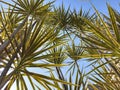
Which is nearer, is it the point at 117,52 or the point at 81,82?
the point at 117,52

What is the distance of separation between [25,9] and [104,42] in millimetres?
2419

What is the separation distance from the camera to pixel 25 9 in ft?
16.3

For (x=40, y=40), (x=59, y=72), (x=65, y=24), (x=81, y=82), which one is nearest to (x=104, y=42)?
(x=40, y=40)

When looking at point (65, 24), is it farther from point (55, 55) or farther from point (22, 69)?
point (22, 69)

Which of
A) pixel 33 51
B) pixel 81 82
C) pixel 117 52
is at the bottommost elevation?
pixel 81 82

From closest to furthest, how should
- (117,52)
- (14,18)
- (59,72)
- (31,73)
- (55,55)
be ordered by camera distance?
(117,52) < (31,73) < (55,55) < (59,72) < (14,18)

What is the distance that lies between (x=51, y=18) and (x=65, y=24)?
0.44 m

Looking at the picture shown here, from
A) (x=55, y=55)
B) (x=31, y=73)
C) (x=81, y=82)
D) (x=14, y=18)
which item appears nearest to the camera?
(x=31, y=73)

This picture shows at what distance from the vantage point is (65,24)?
19.1ft

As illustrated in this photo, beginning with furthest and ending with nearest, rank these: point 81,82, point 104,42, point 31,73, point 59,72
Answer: point 59,72 < point 81,82 < point 31,73 < point 104,42

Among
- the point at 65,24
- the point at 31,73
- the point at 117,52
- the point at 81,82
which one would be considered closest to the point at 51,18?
the point at 65,24

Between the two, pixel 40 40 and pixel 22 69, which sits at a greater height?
pixel 40 40

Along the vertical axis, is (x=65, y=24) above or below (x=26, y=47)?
above

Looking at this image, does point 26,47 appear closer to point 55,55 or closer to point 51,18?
point 55,55
